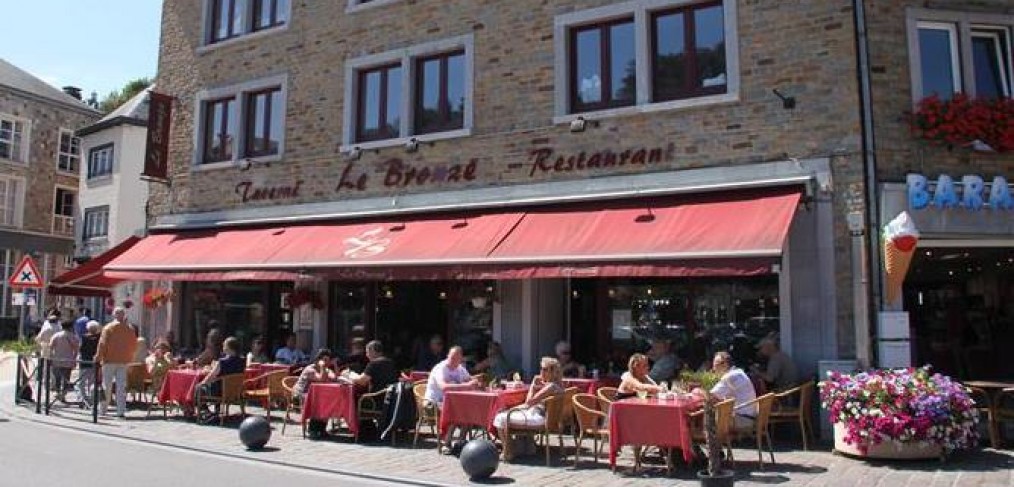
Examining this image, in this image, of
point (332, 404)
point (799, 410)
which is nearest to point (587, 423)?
point (799, 410)

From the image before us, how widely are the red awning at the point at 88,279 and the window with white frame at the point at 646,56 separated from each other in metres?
9.87

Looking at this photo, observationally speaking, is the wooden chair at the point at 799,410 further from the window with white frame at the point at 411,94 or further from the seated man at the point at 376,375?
the window with white frame at the point at 411,94

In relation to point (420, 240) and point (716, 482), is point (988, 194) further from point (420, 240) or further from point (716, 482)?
point (420, 240)

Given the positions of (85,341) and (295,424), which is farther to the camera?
(85,341)

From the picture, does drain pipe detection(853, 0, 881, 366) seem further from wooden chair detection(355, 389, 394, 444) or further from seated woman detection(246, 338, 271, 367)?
seated woman detection(246, 338, 271, 367)

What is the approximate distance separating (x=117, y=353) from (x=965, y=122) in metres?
12.0

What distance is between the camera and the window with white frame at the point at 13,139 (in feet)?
115

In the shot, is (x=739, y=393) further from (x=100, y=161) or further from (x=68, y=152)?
(x=68, y=152)

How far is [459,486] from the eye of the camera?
7.66 meters

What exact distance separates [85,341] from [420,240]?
6111 millimetres

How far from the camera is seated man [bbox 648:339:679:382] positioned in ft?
35.0

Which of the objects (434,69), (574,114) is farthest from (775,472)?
(434,69)

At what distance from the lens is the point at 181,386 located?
12.2 meters

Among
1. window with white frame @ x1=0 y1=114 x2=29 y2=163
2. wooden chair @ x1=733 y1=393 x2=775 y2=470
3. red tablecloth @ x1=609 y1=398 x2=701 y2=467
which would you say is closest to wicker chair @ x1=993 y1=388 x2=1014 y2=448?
wooden chair @ x1=733 y1=393 x2=775 y2=470
